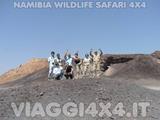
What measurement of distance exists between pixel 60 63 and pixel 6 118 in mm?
7690

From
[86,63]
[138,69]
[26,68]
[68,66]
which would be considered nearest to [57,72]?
[68,66]

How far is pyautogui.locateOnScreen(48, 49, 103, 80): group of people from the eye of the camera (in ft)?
71.2

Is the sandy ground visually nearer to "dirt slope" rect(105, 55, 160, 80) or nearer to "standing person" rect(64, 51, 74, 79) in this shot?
"standing person" rect(64, 51, 74, 79)

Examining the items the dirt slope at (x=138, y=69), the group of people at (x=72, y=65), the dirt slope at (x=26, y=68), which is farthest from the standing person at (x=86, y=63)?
the dirt slope at (x=26, y=68)

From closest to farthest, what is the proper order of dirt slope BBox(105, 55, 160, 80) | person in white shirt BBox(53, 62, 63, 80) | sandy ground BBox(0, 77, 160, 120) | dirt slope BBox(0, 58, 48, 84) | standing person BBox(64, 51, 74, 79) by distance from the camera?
sandy ground BBox(0, 77, 160, 120), person in white shirt BBox(53, 62, 63, 80), standing person BBox(64, 51, 74, 79), dirt slope BBox(105, 55, 160, 80), dirt slope BBox(0, 58, 48, 84)

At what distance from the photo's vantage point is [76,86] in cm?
1644

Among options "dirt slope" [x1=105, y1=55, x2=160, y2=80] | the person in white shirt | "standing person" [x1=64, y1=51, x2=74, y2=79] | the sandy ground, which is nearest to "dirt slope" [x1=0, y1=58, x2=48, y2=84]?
"dirt slope" [x1=105, y1=55, x2=160, y2=80]

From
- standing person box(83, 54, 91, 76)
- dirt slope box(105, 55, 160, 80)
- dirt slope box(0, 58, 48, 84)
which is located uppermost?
standing person box(83, 54, 91, 76)

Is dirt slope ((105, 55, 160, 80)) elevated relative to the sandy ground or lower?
lower

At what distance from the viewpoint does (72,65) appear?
74.9 ft

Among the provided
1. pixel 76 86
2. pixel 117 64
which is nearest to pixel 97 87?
pixel 76 86

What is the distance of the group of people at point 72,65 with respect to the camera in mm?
21688

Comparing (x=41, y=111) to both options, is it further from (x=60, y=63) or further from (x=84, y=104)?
(x=60, y=63)

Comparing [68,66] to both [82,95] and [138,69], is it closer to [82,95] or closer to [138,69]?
[82,95]
